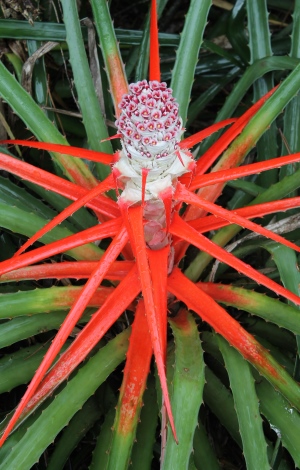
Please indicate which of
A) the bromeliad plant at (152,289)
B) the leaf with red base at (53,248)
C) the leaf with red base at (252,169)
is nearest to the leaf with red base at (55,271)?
the bromeliad plant at (152,289)

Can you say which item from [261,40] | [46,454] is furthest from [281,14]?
[46,454]

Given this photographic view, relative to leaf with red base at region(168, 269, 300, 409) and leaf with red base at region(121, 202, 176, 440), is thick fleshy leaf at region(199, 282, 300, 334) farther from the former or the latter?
leaf with red base at region(121, 202, 176, 440)

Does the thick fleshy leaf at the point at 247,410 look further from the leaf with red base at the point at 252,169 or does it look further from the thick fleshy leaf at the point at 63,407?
the leaf with red base at the point at 252,169

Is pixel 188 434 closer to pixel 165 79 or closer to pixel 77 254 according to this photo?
pixel 77 254

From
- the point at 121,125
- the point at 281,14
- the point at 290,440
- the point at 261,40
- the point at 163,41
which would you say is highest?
the point at 281,14

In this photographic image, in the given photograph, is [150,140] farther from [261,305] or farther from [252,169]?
[261,305]

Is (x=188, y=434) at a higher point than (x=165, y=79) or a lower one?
lower

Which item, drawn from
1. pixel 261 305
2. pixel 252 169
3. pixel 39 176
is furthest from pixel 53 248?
pixel 261 305
